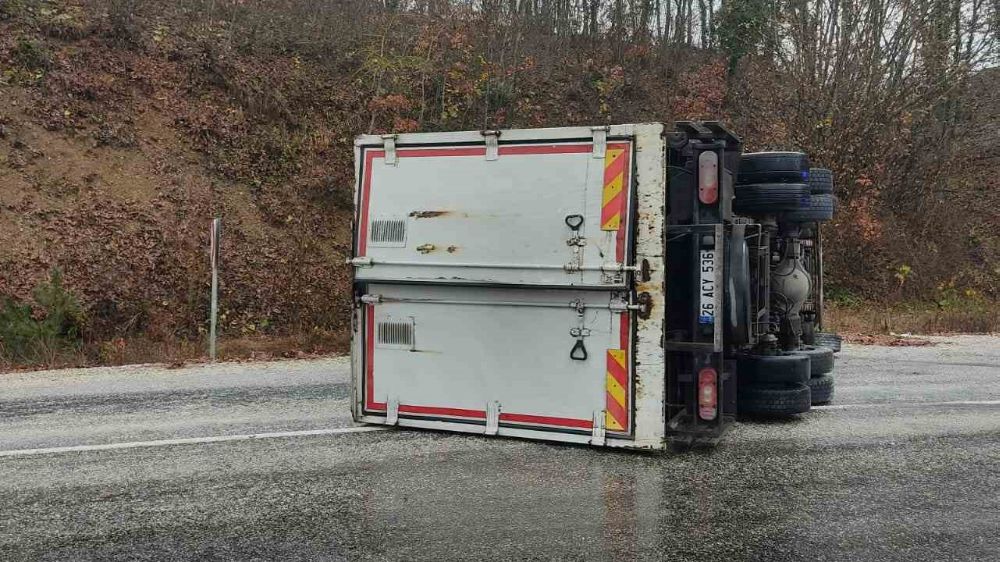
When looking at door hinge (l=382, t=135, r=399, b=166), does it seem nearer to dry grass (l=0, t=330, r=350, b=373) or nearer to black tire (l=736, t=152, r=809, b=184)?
black tire (l=736, t=152, r=809, b=184)

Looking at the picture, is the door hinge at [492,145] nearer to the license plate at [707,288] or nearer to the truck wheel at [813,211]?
the license plate at [707,288]

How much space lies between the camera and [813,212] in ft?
22.1

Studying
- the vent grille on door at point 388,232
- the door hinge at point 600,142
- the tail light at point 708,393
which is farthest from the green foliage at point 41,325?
the tail light at point 708,393

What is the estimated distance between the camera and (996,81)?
22.9 m

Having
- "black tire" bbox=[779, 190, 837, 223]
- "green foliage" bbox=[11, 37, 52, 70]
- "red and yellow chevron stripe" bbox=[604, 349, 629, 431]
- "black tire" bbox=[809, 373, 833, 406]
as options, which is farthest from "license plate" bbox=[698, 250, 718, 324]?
"green foliage" bbox=[11, 37, 52, 70]

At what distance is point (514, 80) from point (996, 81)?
552 inches

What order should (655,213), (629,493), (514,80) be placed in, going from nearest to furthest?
(629,493) → (655,213) → (514,80)

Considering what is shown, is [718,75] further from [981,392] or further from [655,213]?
[655,213]

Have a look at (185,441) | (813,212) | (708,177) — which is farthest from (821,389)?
(185,441)

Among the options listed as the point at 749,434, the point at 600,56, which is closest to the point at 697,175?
the point at 749,434

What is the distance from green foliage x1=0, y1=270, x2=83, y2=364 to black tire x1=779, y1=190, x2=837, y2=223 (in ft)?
30.1

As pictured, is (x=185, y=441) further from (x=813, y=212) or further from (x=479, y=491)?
(x=813, y=212)

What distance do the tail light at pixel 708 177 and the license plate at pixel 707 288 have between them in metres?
0.39

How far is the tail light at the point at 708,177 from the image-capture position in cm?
569
